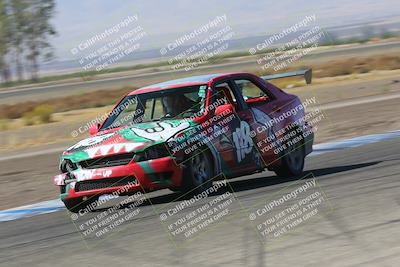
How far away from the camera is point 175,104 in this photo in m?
10.4

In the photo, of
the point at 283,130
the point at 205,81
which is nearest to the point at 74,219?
the point at 205,81

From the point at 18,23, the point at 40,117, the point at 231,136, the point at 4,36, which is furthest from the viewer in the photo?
the point at 18,23

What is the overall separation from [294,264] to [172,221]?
8.09ft

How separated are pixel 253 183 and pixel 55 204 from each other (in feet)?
8.53

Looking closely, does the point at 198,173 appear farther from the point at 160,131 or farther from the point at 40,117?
the point at 40,117

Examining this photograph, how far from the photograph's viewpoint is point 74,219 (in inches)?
375

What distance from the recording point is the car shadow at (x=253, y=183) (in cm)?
1010

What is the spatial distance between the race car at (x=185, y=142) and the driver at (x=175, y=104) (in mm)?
12

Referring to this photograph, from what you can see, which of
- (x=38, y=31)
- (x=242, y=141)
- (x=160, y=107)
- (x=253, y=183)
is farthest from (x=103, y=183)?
(x=38, y=31)

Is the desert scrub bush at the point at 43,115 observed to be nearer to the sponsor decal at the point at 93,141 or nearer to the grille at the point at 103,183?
the sponsor decal at the point at 93,141

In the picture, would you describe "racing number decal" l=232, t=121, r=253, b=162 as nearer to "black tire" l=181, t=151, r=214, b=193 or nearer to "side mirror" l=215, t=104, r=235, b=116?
"side mirror" l=215, t=104, r=235, b=116

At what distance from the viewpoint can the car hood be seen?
949cm

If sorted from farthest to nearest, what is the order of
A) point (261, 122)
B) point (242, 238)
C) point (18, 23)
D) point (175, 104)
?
point (18, 23), point (261, 122), point (175, 104), point (242, 238)

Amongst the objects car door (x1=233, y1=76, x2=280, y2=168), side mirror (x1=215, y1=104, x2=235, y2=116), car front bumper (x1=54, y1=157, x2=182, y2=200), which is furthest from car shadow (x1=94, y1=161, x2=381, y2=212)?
side mirror (x1=215, y1=104, x2=235, y2=116)
